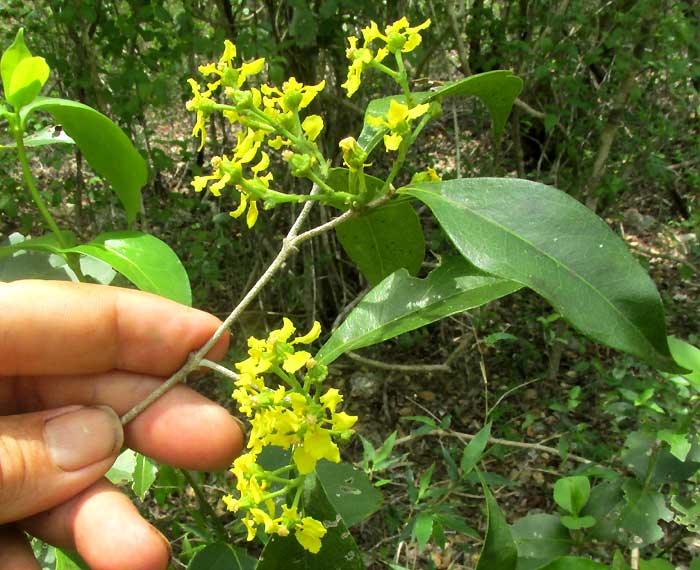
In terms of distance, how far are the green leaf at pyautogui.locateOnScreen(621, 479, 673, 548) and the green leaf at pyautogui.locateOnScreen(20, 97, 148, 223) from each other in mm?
1331

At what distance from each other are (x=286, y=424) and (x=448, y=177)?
237cm

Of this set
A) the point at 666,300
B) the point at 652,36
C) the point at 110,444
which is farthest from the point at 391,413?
the point at 652,36

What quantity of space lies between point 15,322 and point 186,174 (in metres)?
2.97

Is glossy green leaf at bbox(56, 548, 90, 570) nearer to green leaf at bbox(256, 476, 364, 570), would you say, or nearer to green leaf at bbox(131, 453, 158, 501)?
green leaf at bbox(131, 453, 158, 501)

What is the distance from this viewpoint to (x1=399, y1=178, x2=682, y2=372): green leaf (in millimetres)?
851

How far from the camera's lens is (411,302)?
1171 millimetres

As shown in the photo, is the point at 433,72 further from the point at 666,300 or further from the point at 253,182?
the point at 253,182

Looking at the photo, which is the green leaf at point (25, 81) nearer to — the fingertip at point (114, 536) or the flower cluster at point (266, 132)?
the flower cluster at point (266, 132)

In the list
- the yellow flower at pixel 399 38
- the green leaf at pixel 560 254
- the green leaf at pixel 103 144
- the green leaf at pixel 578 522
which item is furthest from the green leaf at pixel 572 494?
the green leaf at pixel 103 144

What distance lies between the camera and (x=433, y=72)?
13.1 ft

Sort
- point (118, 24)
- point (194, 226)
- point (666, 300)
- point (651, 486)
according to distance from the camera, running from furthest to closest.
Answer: point (194, 226), point (666, 300), point (118, 24), point (651, 486)

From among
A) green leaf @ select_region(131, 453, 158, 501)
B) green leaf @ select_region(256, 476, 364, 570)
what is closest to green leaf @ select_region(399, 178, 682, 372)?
green leaf @ select_region(256, 476, 364, 570)

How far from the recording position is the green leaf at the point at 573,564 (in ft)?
3.76

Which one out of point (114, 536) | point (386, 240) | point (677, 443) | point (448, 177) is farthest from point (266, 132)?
point (448, 177)
